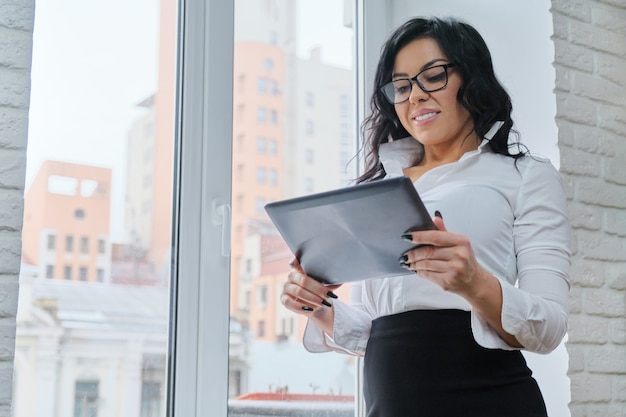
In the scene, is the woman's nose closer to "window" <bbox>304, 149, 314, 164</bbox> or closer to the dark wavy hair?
the dark wavy hair

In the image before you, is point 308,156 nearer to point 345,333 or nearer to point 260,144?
point 260,144

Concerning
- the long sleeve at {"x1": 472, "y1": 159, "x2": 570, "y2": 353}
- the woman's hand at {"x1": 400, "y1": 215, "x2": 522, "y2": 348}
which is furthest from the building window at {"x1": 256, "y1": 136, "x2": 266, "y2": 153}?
the woman's hand at {"x1": 400, "y1": 215, "x2": 522, "y2": 348}

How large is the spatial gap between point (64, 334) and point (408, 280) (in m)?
0.78

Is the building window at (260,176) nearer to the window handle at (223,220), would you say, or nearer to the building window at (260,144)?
the building window at (260,144)

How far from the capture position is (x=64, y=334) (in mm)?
1824

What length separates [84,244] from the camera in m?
1.88

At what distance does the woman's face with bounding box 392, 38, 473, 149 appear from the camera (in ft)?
5.22

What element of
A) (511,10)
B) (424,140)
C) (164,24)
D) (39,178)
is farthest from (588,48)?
(39,178)

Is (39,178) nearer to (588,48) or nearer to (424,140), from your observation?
(424,140)

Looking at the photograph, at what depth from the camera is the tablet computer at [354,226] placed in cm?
120

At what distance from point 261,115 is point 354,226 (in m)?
0.99

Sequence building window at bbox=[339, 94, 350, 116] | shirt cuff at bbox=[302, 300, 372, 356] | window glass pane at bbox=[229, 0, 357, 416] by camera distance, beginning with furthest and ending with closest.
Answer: building window at bbox=[339, 94, 350, 116], window glass pane at bbox=[229, 0, 357, 416], shirt cuff at bbox=[302, 300, 372, 356]

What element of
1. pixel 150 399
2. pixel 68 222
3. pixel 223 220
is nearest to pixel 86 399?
pixel 150 399

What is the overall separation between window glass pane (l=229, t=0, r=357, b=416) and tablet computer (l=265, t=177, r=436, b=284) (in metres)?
0.72
